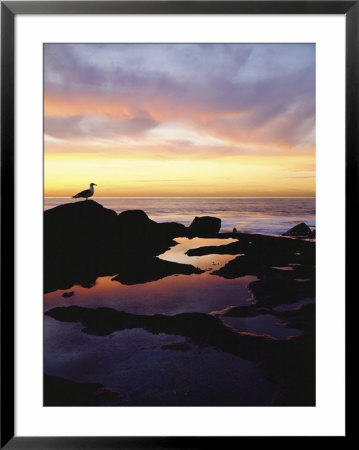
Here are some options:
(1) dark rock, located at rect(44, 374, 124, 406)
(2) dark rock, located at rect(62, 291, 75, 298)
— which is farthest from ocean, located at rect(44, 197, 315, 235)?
(1) dark rock, located at rect(44, 374, 124, 406)

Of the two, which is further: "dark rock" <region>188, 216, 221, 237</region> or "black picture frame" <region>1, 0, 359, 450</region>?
"dark rock" <region>188, 216, 221, 237</region>

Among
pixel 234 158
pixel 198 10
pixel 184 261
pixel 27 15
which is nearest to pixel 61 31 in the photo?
pixel 27 15

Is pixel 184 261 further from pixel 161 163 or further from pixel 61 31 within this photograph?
pixel 61 31

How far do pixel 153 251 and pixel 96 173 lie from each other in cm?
33

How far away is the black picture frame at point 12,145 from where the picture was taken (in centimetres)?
107

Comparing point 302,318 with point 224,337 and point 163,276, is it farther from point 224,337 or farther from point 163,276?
point 163,276

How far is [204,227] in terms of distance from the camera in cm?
118

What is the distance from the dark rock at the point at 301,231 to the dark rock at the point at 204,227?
240 mm

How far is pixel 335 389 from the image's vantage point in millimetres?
1106

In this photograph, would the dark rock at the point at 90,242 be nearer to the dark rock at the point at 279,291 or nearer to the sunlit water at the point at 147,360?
the sunlit water at the point at 147,360

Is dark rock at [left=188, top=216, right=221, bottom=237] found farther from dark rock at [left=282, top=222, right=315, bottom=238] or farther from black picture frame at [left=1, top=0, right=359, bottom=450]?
black picture frame at [left=1, top=0, right=359, bottom=450]

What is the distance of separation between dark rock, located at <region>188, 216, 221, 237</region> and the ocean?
0.02 metres

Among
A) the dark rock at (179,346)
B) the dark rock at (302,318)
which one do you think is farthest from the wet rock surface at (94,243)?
the dark rock at (302,318)

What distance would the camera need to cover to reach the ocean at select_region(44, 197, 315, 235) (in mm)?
1160
